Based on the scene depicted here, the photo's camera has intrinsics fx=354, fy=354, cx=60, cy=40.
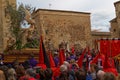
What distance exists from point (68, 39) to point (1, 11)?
48.9 ft

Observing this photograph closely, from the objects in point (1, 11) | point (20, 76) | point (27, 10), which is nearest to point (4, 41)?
point (1, 11)

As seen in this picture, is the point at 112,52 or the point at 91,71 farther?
the point at 112,52

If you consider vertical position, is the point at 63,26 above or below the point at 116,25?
above

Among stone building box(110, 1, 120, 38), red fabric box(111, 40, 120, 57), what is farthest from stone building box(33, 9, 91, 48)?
red fabric box(111, 40, 120, 57)

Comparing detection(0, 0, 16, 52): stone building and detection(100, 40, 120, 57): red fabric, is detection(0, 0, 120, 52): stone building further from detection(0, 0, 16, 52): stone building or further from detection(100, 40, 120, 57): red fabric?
detection(100, 40, 120, 57): red fabric

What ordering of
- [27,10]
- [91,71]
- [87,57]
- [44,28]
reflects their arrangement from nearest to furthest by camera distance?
[91,71] < [87,57] < [27,10] < [44,28]

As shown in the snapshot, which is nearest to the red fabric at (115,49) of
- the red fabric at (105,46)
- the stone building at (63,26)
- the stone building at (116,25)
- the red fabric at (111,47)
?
the red fabric at (111,47)

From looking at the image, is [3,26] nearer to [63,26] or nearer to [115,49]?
[115,49]

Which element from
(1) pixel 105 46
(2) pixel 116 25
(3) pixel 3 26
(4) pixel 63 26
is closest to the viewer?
(1) pixel 105 46

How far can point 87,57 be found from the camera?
46.8ft

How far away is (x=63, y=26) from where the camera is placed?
37.5 meters

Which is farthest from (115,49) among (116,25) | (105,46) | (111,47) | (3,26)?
(116,25)

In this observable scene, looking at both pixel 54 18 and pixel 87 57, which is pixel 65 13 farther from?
pixel 87 57

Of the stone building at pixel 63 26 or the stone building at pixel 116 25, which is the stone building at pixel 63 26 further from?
the stone building at pixel 116 25
